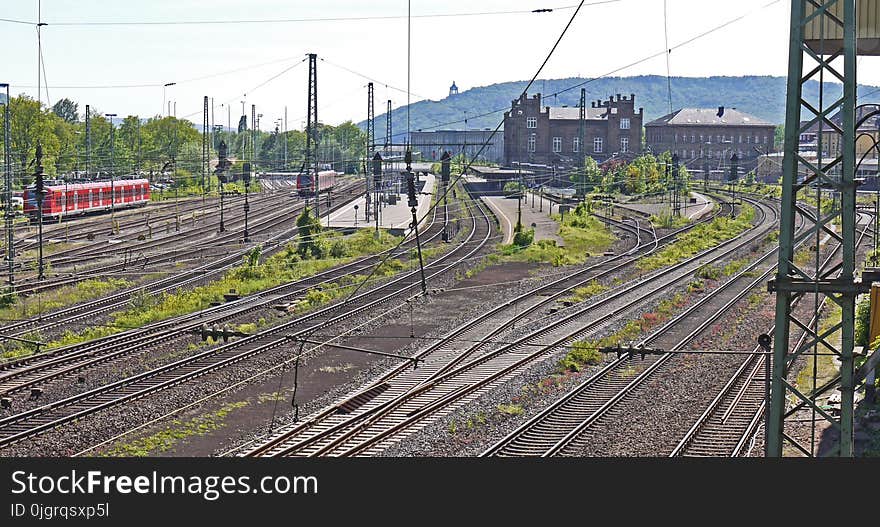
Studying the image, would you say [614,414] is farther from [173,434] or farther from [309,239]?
[309,239]

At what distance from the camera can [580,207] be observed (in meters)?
57.2

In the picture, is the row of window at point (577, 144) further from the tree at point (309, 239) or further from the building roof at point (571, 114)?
the tree at point (309, 239)

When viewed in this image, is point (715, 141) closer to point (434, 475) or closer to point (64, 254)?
point (64, 254)

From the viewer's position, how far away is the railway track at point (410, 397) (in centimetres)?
1470

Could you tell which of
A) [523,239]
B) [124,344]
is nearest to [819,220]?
[124,344]

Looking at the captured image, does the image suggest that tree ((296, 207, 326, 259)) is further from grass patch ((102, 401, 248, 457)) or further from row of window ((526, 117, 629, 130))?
row of window ((526, 117, 629, 130))

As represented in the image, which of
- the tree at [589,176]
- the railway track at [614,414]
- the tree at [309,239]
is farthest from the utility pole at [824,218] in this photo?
the tree at [589,176]

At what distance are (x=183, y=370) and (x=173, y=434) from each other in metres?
3.99

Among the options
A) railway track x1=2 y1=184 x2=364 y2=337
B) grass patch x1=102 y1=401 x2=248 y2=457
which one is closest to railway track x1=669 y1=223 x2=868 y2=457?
grass patch x1=102 y1=401 x2=248 y2=457

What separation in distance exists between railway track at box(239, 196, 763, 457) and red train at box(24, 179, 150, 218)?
29.1 metres

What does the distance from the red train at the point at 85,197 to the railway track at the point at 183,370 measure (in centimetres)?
2306

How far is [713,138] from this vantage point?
109m

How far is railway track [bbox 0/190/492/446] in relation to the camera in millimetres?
15539

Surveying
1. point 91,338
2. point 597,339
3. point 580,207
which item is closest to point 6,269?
point 91,338
